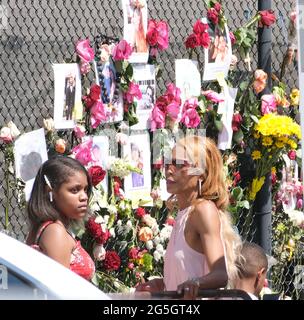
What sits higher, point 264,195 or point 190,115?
point 190,115

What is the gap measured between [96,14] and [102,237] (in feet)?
5.61

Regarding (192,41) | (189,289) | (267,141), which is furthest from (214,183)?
(267,141)

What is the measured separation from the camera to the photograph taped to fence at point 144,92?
740 cm

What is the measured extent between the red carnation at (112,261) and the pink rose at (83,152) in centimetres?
62

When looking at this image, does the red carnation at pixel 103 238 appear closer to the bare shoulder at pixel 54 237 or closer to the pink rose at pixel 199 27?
the pink rose at pixel 199 27

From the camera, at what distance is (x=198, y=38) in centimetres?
756

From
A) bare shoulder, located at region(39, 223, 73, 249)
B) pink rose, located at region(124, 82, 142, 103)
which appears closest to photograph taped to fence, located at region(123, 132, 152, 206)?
pink rose, located at region(124, 82, 142, 103)

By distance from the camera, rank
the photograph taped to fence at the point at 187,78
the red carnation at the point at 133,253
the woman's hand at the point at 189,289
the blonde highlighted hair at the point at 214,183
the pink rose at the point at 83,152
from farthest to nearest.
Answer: the photograph taped to fence at the point at 187,78, the red carnation at the point at 133,253, the pink rose at the point at 83,152, the blonde highlighted hair at the point at 214,183, the woman's hand at the point at 189,289

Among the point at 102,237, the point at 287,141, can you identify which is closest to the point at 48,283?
the point at 102,237

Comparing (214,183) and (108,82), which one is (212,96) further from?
(214,183)

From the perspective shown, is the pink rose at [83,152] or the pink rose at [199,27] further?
the pink rose at [199,27]

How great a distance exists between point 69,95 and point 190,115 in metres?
0.89

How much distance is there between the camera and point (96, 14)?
303 inches

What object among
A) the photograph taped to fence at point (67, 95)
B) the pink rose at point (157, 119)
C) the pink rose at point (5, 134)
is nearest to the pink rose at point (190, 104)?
the pink rose at point (157, 119)
